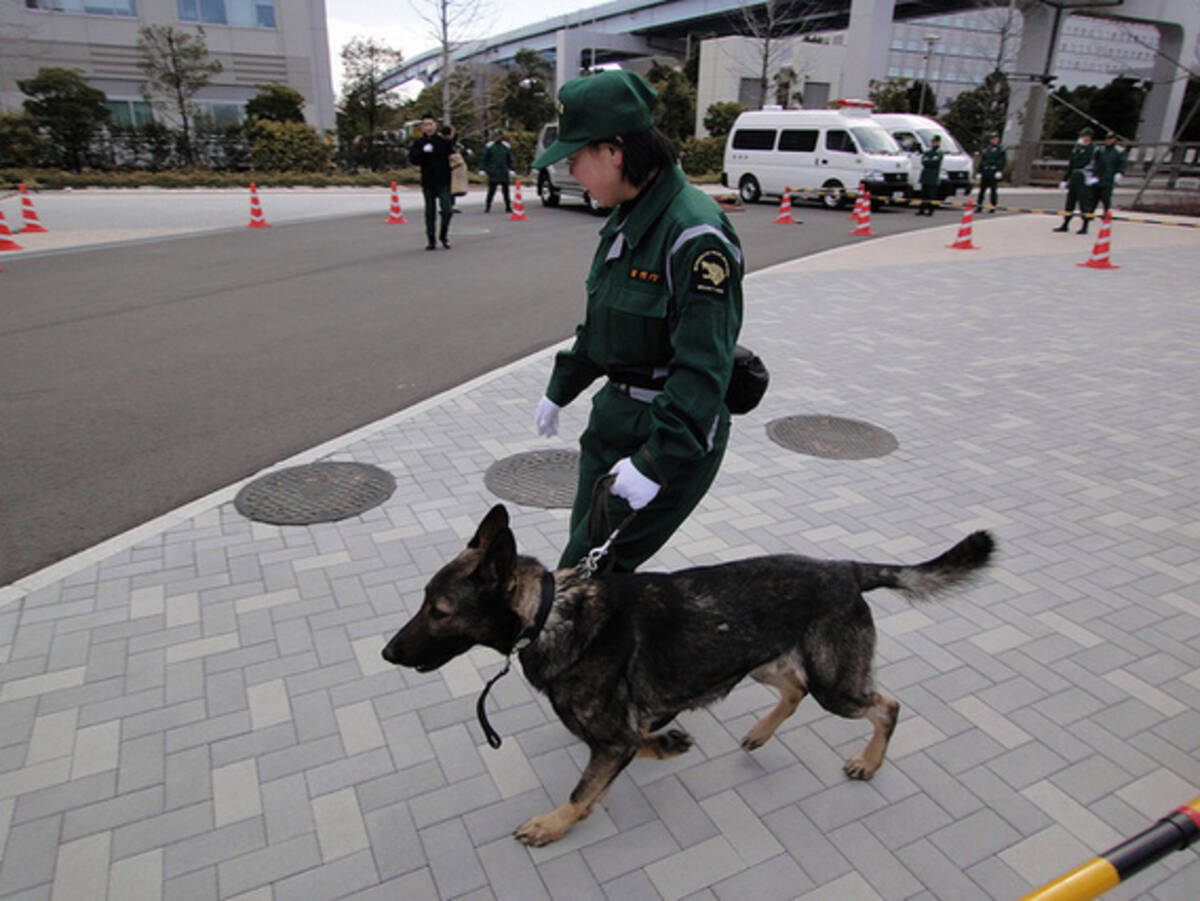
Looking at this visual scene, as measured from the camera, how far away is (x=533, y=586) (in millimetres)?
2312

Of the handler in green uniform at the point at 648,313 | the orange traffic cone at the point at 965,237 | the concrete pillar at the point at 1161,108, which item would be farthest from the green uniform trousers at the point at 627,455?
the concrete pillar at the point at 1161,108

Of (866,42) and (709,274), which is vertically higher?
(866,42)

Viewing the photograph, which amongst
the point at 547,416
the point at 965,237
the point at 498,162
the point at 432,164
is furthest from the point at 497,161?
the point at 547,416

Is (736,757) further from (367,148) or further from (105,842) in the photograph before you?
(367,148)

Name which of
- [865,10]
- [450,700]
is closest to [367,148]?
[865,10]

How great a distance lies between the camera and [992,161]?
21391 mm

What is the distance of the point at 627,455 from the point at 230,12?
151 ft

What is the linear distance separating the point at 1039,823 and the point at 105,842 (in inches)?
120

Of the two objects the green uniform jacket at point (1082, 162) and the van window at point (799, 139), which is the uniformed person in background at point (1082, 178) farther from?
the van window at point (799, 139)

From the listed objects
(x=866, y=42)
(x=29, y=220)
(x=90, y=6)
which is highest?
(x=90, y=6)

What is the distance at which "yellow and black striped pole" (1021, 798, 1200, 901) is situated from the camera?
1.49m

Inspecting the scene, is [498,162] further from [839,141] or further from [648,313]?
[648,313]

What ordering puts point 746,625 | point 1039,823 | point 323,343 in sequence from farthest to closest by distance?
point 323,343 → point 1039,823 → point 746,625

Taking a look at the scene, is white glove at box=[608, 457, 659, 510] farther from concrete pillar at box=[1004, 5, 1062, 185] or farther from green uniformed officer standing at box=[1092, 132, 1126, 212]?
concrete pillar at box=[1004, 5, 1062, 185]
